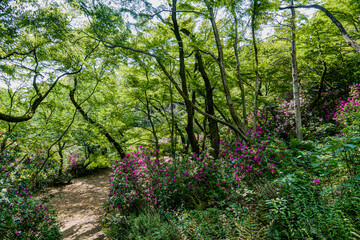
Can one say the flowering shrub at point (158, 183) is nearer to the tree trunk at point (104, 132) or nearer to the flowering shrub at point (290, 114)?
the tree trunk at point (104, 132)

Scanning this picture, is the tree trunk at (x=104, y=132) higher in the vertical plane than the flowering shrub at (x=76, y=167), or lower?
higher

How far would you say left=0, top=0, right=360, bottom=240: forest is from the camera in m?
1.99

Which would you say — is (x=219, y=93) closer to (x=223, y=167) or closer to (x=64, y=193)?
(x=223, y=167)

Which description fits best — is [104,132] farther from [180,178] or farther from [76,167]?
[76,167]

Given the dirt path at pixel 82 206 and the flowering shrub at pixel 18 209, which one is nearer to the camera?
the flowering shrub at pixel 18 209

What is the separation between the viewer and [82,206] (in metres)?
6.94

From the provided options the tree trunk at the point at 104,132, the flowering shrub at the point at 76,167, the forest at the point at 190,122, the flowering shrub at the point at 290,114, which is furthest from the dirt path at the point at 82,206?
the flowering shrub at the point at 290,114

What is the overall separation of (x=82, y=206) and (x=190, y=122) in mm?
5870

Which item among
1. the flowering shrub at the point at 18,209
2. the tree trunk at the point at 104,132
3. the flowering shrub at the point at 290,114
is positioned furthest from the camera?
the tree trunk at the point at 104,132

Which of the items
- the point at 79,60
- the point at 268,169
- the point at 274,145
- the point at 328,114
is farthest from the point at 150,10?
the point at 328,114

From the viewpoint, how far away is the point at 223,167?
378 cm

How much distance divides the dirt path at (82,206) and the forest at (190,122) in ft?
1.41

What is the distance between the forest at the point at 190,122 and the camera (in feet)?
6.52

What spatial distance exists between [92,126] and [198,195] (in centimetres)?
450
